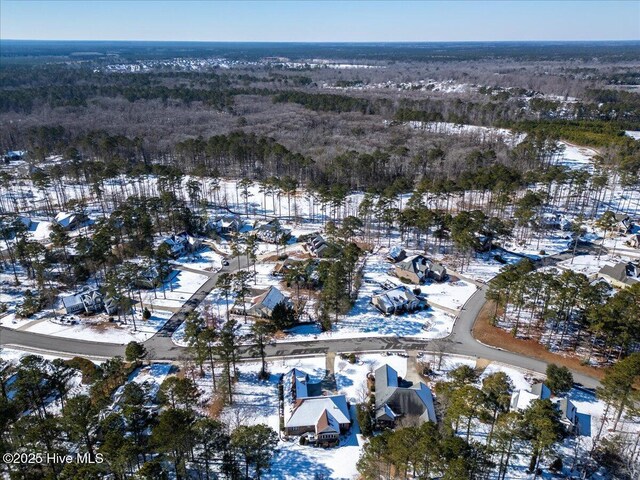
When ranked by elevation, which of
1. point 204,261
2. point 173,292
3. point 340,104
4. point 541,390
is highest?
point 340,104

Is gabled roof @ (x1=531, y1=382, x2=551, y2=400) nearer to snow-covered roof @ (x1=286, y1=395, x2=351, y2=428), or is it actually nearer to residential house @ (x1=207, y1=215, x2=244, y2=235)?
snow-covered roof @ (x1=286, y1=395, x2=351, y2=428)

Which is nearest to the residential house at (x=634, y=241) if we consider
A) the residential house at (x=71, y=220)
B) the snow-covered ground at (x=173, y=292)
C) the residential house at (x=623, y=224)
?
the residential house at (x=623, y=224)

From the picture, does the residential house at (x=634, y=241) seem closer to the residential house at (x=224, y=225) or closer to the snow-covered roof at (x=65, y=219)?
the residential house at (x=224, y=225)

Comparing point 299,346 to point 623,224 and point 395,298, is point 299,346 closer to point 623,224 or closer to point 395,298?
point 395,298

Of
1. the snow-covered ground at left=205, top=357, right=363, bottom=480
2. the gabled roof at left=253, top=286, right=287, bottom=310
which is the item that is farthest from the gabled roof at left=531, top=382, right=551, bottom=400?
the gabled roof at left=253, top=286, right=287, bottom=310

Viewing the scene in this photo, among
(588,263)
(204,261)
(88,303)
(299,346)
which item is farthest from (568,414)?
(88,303)

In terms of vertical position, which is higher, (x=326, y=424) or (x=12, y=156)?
(x=12, y=156)
